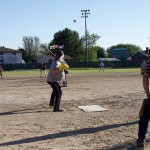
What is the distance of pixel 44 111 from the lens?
1143cm

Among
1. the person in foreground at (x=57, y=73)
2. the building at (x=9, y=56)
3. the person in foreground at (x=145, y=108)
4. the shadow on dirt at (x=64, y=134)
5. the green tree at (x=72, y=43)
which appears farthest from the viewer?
the building at (x=9, y=56)

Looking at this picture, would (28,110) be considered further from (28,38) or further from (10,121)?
(28,38)

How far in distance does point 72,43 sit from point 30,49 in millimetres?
27488

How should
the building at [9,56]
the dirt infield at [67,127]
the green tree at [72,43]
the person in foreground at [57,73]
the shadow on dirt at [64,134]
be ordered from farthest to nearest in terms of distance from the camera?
1. the building at [9,56]
2. the green tree at [72,43]
3. the person in foreground at [57,73]
4. the shadow on dirt at [64,134]
5. the dirt infield at [67,127]

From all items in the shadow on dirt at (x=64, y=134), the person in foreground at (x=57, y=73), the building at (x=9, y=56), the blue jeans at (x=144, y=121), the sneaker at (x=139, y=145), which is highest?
the building at (x=9, y=56)

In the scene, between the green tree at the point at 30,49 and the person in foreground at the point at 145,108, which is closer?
the person in foreground at the point at 145,108

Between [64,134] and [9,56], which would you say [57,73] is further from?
[9,56]

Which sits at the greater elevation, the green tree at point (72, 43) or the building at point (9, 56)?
the green tree at point (72, 43)

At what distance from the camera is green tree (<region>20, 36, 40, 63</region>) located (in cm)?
14412

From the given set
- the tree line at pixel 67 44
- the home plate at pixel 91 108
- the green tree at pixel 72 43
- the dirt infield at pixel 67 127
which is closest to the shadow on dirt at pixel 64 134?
the dirt infield at pixel 67 127

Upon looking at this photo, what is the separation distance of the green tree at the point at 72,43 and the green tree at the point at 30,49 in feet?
66.6

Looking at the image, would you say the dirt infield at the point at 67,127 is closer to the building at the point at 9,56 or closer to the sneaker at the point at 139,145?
the sneaker at the point at 139,145

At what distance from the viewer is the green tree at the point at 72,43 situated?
4892 inches

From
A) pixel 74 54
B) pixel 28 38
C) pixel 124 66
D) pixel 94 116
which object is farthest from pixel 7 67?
pixel 94 116
